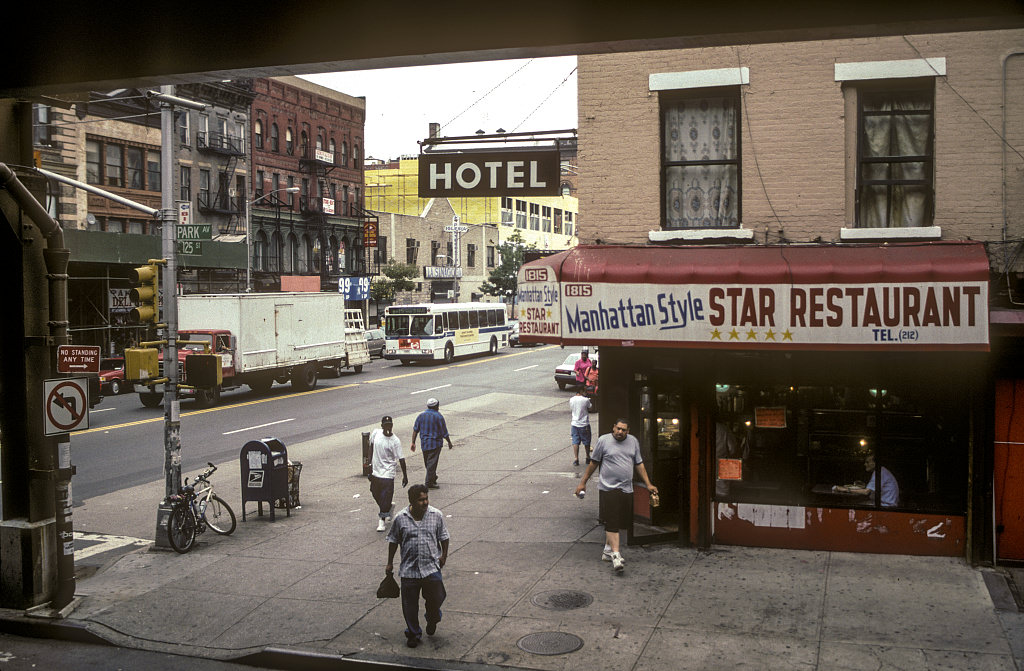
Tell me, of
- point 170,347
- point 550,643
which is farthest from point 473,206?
point 550,643

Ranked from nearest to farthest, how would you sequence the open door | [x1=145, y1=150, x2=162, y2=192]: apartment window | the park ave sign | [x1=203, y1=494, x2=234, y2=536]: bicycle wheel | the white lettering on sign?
the white lettering on sign → the park ave sign → the open door → [x1=203, y1=494, x2=234, y2=536]: bicycle wheel → [x1=145, y1=150, x2=162, y2=192]: apartment window

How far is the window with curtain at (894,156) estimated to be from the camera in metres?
11.4

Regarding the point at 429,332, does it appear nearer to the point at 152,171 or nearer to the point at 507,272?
the point at 152,171

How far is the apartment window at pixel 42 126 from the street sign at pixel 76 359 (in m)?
31.7

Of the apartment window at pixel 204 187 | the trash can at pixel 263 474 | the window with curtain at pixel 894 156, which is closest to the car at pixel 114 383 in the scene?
the trash can at pixel 263 474

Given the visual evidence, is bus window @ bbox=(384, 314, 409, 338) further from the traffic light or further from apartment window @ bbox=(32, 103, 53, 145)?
the traffic light

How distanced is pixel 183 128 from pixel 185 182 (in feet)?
9.72

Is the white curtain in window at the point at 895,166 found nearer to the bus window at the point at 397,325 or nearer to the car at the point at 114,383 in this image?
the car at the point at 114,383

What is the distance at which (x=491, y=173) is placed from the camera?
37.3 feet

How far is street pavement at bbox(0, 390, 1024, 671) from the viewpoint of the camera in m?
8.59

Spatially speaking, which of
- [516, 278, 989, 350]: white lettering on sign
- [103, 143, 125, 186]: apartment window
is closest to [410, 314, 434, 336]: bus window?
[103, 143, 125, 186]: apartment window

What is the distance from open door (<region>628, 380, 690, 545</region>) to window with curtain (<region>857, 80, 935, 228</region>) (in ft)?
11.5

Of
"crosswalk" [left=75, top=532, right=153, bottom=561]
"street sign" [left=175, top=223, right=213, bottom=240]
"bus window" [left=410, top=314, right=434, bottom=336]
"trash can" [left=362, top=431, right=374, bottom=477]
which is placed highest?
"street sign" [left=175, top=223, right=213, bottom=240]

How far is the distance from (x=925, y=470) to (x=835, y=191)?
3709 mm
